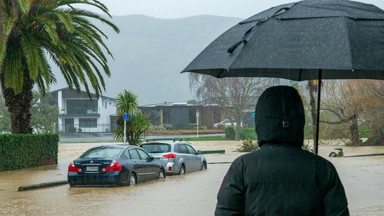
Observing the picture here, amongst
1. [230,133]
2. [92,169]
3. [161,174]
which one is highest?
[230,133]

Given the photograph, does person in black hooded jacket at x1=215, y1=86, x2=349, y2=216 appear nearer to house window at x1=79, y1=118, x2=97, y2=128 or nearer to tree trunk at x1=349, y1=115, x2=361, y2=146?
tree trunk at x1=349, y1=115, x2=361, y2=146

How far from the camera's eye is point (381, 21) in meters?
5.36

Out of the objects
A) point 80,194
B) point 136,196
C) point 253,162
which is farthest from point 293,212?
point 80,194

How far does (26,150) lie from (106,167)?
11.1 m

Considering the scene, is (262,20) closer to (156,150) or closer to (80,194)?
(80,194)

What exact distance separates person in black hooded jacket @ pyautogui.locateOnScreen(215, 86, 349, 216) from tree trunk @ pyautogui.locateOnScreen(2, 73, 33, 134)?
26241mm

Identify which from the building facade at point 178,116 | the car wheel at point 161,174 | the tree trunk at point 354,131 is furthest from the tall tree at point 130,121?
the building facade at point 178,116

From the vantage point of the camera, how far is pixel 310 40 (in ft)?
16.5

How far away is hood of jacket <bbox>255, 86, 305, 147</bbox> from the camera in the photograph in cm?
321

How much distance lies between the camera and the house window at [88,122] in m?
111

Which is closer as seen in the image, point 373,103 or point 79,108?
point 373,103

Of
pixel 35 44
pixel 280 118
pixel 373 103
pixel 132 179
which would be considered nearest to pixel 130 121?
pixel 35 44

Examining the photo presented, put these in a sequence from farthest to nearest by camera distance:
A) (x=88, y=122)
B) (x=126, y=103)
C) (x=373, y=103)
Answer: (x=88, y=122), (x=373, y=103), (x=126, y=103)

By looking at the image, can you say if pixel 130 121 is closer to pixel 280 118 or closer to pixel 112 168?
pixel 112 168
